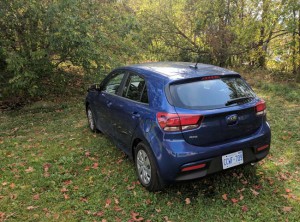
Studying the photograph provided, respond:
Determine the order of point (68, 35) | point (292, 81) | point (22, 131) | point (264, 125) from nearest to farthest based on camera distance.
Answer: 1. point (264, 125)
2. point (22, 131)
3. point (68, 35)
4. point (292, 81)

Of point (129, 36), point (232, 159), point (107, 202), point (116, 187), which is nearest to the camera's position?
point (232, 159)

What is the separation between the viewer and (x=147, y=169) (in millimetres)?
3811

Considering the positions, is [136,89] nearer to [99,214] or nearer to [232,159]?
[232,159]

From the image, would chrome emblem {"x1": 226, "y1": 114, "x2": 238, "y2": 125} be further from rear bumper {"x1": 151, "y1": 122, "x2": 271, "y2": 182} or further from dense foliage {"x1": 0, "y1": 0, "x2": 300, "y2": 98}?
dense foliage {"x1": 0, "y1": 0, "x2": 300, "y2": 98}

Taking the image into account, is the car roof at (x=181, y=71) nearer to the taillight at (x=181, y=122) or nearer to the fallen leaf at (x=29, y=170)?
the taillight at (x=181, y=122)

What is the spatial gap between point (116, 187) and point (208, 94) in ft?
5.93

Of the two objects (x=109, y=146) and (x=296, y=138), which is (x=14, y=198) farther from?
(x=296, y=138)

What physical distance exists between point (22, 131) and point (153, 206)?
445 cm

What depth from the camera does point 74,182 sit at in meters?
4.25

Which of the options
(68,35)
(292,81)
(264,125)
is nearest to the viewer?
(264,125)

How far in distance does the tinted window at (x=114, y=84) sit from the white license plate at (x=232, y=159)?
2.13 m

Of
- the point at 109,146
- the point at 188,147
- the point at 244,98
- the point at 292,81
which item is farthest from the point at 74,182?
the point at 292,81

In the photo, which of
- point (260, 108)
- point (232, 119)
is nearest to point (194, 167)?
point (232, 119)

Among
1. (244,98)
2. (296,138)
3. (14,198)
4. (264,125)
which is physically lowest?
(296,138)
